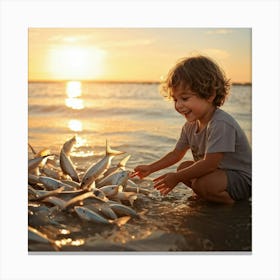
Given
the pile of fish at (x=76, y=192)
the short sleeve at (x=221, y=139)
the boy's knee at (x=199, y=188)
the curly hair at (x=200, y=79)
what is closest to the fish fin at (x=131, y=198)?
the pile of fish at (x=76, y=192)

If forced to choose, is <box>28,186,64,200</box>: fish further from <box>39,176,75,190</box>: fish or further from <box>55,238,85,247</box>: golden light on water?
<box>55,238,85,247</box>: golden light on water

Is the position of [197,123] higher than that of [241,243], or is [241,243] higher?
[197,123]

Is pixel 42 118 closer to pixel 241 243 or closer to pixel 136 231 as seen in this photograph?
pixel 136 231

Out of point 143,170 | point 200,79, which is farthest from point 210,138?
point 143,170

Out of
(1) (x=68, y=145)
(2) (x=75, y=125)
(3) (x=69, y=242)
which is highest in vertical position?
(2) (x=75, y=125)

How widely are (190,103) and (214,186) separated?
1.51 feet

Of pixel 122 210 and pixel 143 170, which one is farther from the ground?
pixel 143 170

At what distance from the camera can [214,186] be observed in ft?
9.25

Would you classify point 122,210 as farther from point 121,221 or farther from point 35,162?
point 35,162

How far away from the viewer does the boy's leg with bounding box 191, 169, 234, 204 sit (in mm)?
2814

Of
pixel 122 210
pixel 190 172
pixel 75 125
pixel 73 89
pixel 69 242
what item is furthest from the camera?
pixel 75 125
